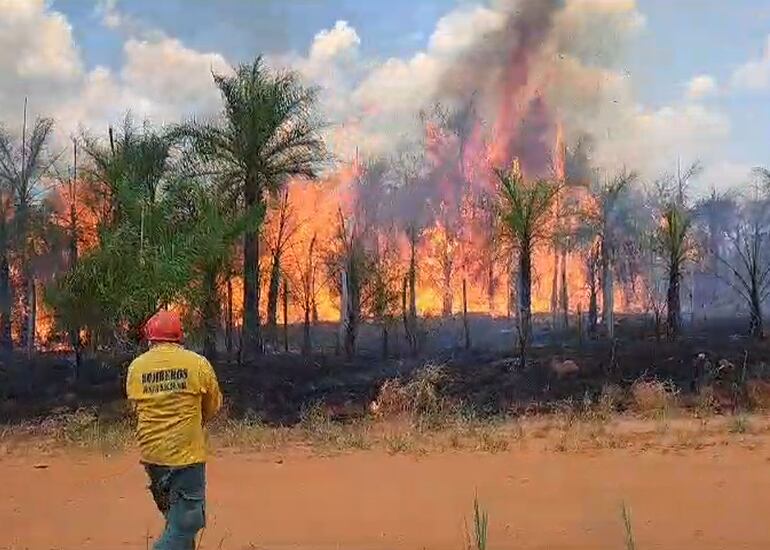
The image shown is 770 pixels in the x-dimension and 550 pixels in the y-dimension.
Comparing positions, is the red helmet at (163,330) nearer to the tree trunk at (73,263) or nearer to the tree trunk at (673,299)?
the tree trunk at (73,263)

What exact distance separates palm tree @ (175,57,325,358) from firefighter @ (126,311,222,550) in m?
20.9

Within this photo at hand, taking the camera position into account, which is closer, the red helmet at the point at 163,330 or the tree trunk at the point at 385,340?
the red helmet at the point at 163,330

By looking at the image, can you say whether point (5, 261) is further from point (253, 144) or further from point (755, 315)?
point (755, 315)

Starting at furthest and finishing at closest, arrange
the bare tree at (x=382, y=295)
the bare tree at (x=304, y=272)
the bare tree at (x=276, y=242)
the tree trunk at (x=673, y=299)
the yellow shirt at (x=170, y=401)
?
1. the bare tree at (x=304, y=272)
2. the bare tree at (x=382, y=295)
3. the bare tree at (x=276, y=242)
4. the tree trunk at (x=673, y=299)
5. the yellow shirt at (x=170, y=401)

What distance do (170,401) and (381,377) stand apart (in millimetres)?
21289

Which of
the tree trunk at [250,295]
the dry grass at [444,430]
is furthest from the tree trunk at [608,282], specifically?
the dry grass at [444,430]

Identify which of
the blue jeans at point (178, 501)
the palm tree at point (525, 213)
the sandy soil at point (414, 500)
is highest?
the palm tree at point (525, 213)

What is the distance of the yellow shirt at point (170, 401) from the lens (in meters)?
5.11

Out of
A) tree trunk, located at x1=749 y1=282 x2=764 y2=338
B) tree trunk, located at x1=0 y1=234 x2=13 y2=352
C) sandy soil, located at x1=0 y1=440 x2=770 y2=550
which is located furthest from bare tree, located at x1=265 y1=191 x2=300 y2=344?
sandy soil, located at x1=0 y1=440 x2=770 y2=550

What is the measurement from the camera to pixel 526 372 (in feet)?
84.6

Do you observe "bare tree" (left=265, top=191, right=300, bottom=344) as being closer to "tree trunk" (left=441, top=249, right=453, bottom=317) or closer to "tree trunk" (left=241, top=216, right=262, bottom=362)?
"tree trunk" (left=241, top=216, right=262, bottom=362)

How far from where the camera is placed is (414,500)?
9125mm

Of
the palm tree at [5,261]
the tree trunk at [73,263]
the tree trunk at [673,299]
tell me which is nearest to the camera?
the tree trunk at [73,263]

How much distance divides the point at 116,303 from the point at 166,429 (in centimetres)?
1373
